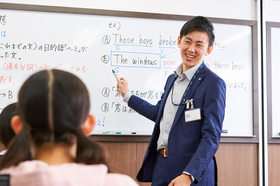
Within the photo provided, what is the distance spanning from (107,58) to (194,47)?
2.65 ft

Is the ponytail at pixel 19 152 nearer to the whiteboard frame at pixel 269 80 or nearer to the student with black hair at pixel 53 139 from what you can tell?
the student with black hair at pixel 53 139

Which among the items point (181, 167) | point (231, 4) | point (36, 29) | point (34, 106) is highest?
point (231, 4)

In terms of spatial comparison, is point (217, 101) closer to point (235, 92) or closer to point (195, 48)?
point (195, 48)

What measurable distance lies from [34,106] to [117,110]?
5.94 ft

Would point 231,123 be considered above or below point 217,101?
below

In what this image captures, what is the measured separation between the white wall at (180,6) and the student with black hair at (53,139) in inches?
75.4

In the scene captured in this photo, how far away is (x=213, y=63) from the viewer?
2859 mm

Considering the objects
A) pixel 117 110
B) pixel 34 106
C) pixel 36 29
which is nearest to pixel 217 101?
pixel 117 110

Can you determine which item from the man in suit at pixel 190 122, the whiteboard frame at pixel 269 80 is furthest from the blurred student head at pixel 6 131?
the whiteboard frame at pixel 269 80

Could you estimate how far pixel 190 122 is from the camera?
1.97 m

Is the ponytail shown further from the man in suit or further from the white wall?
the white wall

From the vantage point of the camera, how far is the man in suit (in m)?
1.88

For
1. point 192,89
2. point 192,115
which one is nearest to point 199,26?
point 192,89

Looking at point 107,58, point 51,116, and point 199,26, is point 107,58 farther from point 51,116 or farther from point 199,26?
point 51,116
